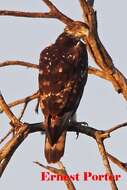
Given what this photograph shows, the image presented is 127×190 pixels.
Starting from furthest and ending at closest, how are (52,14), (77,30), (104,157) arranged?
(77,30), (52,14), (104,157)

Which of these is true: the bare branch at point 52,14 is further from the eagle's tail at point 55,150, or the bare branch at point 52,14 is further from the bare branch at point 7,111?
the bare branch at point 7,111

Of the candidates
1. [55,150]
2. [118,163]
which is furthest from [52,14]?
[118,163]

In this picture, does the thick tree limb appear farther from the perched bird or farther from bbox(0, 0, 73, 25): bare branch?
A: the perched bird

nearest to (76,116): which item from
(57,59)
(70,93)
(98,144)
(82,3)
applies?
(70,93)

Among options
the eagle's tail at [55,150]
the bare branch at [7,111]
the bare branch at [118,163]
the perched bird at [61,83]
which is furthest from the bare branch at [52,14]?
the bare branch at [118,163]

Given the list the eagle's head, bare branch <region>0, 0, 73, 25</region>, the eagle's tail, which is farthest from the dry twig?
the eagle's head

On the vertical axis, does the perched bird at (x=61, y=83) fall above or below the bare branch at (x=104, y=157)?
above

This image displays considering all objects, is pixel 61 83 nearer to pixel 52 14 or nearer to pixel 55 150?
pixel 55 150

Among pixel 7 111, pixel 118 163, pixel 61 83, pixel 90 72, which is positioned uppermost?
pixel 61 83
